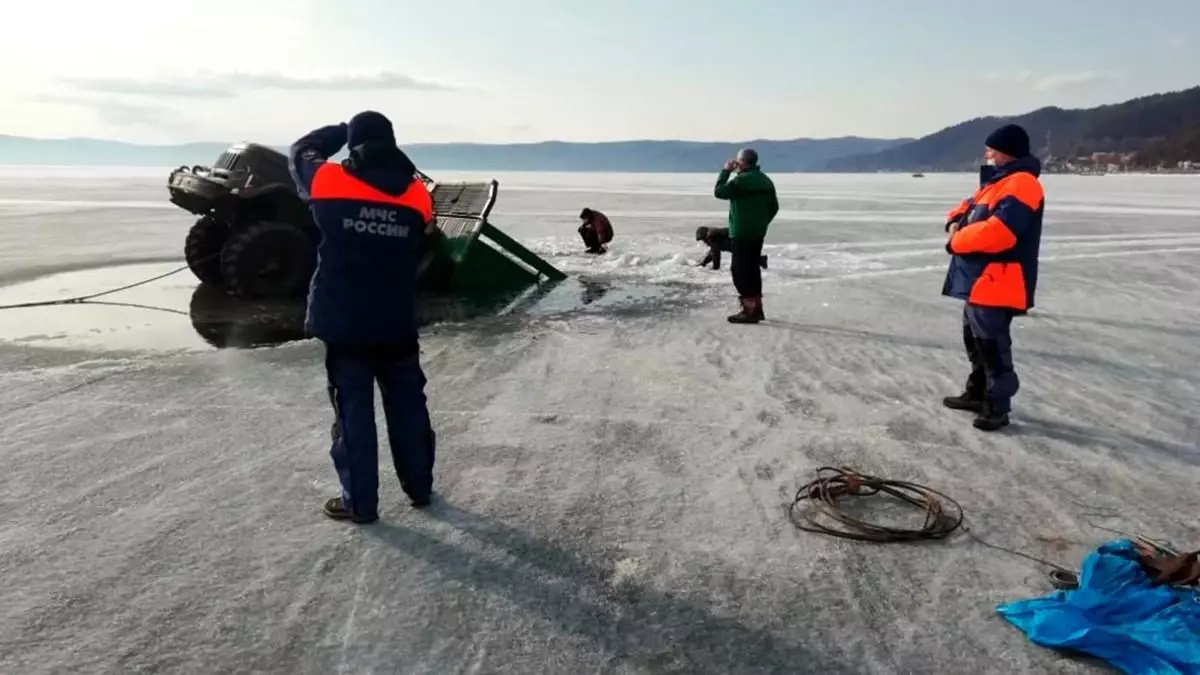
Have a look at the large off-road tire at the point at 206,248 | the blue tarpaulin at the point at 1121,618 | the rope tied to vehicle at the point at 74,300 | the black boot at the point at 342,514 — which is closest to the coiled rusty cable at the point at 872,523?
the blue tarpaulin at the point at 1121,618

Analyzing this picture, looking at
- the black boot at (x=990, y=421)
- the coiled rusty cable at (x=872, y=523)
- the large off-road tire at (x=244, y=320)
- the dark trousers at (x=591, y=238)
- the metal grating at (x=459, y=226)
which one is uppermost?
the metal grating at (x=459, y=226)

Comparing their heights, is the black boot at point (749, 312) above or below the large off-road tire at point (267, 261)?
below

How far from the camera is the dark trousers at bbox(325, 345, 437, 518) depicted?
333 centimetres

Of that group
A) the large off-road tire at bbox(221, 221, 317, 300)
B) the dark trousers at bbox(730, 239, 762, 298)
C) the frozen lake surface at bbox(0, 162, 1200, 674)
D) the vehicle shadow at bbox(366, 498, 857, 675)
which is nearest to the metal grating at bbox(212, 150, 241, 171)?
the large off-road tire at bbox(221, 221, 317, 300)

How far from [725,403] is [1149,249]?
462 inches

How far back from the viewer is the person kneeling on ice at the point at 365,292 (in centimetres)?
317

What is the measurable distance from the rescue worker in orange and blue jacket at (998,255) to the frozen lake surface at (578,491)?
367 mm

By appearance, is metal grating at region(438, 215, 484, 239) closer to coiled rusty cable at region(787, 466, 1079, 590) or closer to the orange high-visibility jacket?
the orange high-visibility jacket

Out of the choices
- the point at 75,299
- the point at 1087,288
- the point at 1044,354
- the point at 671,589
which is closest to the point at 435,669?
the point at 671,589

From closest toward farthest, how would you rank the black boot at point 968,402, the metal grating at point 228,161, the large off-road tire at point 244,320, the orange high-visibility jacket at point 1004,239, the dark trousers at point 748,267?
the orange high-visibility jacket at point 1004,239
the black boot at point 968,402
the large off-road tire at point 244,320
the dark trousers at point 748,267
the metal grating at point 228,161

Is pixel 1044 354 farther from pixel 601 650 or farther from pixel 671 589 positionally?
pixel 601 650

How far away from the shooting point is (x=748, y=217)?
7242 millimetres

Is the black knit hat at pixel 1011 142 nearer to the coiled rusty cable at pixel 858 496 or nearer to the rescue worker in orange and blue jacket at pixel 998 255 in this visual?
the rescue worker in orange and blue jacket at pixel 998 255

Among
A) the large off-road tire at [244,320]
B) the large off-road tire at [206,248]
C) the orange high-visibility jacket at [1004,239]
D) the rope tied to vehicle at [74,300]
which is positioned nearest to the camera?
the orange high-visibility jacket at [1004,239]
